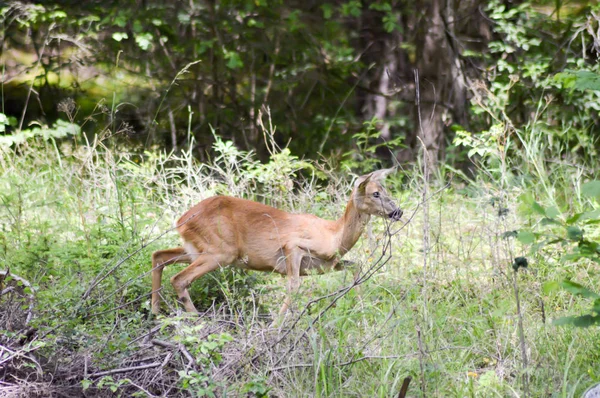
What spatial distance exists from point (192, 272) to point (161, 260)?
312 millimetres

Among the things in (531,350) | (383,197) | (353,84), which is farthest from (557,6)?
(531,350)

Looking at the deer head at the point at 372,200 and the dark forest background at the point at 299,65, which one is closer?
the deer head at the point at 372,200

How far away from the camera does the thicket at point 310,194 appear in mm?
4039

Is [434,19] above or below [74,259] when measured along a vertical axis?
above

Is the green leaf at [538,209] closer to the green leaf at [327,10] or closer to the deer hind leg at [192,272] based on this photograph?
the deer hind leg at [192,272]

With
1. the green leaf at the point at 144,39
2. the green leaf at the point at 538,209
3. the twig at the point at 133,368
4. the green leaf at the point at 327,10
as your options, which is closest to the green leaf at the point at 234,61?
the green leaf at the point at 144,39

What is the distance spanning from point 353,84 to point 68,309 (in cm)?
642

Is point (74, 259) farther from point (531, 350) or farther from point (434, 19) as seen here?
point (434, 19)

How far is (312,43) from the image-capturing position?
9.98 m

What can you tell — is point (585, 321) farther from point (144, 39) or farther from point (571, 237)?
point (144, 39)

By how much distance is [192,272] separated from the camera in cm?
543

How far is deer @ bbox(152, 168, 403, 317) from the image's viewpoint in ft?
18.1

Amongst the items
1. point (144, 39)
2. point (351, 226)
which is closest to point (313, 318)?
point (351, 226)

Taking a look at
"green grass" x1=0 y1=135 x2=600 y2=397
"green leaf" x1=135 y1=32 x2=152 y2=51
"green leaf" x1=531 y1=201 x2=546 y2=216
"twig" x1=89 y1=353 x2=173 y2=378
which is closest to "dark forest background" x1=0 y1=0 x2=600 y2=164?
"green leaf" x1=135 y1=32 x2=152 y2=51
